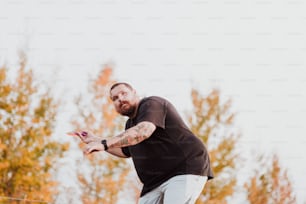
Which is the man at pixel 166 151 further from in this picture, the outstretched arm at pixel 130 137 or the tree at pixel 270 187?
the tree at pixel 270 187

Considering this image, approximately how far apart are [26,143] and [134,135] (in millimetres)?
10160

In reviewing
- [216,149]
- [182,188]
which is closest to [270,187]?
[216,149]

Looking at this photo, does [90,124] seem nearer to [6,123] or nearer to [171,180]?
[6,123]

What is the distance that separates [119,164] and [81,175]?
0.88m

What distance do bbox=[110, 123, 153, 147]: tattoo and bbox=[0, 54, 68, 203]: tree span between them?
31.5ft

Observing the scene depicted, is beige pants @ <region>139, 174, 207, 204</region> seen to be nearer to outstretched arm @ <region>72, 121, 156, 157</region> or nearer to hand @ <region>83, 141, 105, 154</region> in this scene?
outstretched arm @ <region>72, 121, 156, 157</region>

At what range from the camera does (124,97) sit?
10.7 feet

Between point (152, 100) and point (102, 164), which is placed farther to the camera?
point (102, 164)

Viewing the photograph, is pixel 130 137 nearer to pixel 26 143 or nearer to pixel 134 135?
pixel 134 135

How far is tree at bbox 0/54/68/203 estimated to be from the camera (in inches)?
489

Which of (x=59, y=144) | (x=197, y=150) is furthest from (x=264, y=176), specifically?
(x=197, y=150)

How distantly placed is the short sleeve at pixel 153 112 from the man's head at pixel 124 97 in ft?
0.25

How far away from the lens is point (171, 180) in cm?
341

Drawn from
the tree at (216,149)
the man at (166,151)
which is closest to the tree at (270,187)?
the tree at (216,149)
